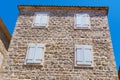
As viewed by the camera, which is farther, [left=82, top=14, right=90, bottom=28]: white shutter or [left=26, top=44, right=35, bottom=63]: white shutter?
[left=82, top=14, right=90, bottom=28]: white shutter

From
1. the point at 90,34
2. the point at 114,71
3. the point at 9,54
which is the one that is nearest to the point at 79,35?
the point at 90,34

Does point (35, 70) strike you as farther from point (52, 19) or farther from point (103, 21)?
point (103, 21)

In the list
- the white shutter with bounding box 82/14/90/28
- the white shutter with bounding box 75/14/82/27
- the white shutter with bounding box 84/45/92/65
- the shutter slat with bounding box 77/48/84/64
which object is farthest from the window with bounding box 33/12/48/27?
the white shutter with bounding box 84/45/92/65

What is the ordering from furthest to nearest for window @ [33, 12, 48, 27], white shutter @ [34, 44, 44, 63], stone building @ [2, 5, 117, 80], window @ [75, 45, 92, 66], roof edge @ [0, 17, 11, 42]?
roof edge @ [0, 17, 11, 42], window @ [33, 12, 48, 27], white shutter @ [34, 44, 44, 63], window @ [75, 45, 92, 66], stone building @ [2, 5, 117, 80]

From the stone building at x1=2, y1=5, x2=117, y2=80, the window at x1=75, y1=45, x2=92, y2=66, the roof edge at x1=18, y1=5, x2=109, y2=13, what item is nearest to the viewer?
the stone building at x1=2, y1=5, x2=117, y2=80

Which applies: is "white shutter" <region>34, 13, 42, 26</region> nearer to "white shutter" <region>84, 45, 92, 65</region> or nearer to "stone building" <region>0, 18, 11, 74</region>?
"stone building" <region>0, 18, 11, 74</region>

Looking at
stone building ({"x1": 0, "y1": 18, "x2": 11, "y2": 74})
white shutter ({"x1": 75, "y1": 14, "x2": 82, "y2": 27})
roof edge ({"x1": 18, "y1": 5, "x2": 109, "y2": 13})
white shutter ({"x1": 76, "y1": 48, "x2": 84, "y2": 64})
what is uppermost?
roof edge ({"x1": 18, "y1": 5, "x2": 109, "y2": 13})

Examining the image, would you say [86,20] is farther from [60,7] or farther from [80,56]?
[80,56]

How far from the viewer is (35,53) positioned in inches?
426

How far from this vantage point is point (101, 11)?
42.7 ft

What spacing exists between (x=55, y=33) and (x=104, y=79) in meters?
4.30

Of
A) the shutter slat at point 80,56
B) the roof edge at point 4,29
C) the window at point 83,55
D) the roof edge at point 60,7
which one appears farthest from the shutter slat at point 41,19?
the shutter slat at point 80,56

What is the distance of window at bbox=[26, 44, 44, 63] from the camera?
10.4 m

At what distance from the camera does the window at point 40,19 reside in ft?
40.3
